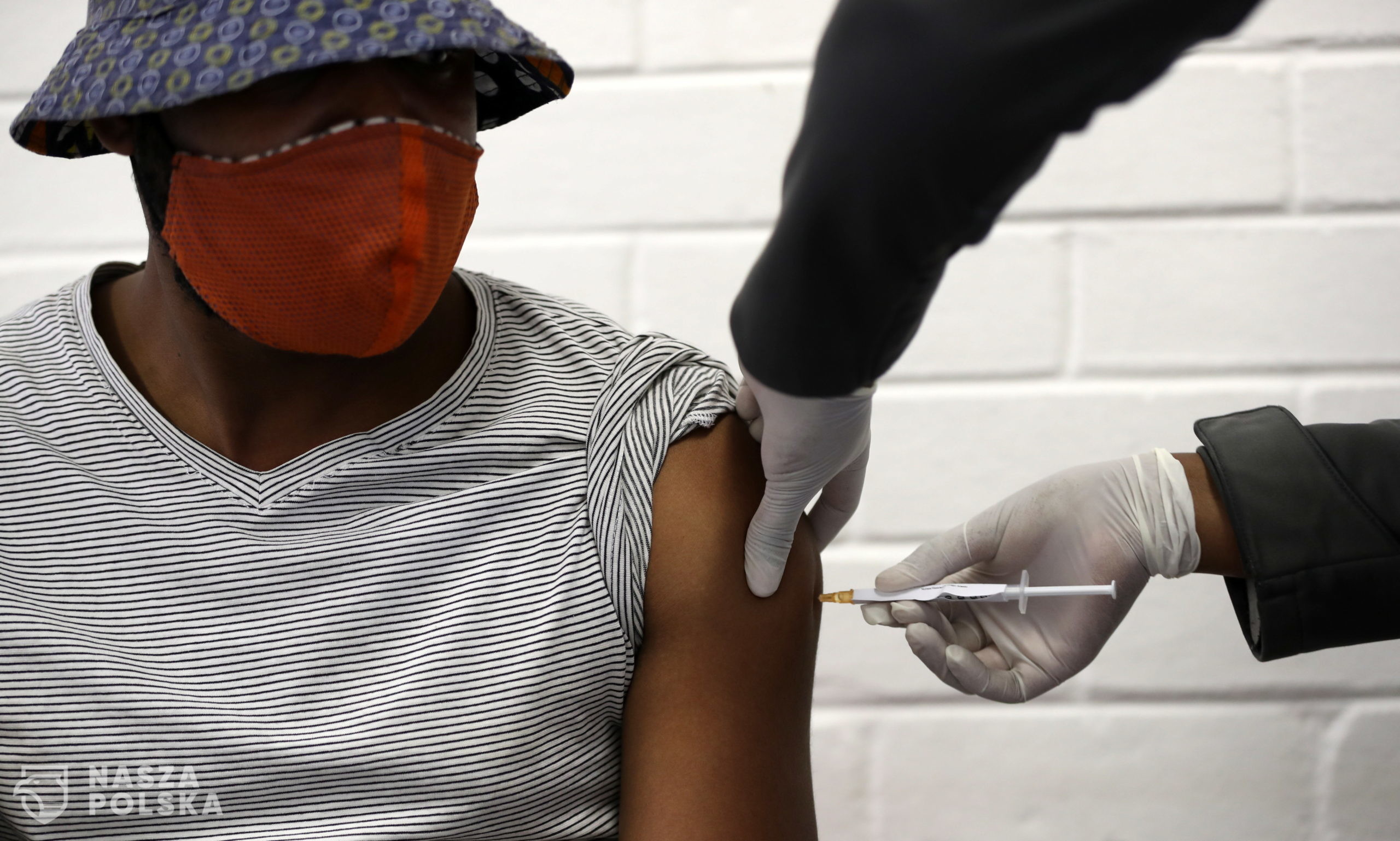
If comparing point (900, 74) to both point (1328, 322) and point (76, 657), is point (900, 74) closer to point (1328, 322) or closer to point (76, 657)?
point (76, 657)

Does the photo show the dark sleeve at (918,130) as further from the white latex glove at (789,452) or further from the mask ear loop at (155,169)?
the mask ear loop at (155,169)

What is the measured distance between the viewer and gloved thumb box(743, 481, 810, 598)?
0.95 m

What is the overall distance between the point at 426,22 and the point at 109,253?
3.55 feet

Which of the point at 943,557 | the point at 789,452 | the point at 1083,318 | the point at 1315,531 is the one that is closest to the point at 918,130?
the point at 789,452

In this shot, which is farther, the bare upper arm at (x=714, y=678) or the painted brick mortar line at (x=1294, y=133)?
the painted brick mortar line at (x=1294, y=133)

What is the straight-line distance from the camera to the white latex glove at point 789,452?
2.86 ft

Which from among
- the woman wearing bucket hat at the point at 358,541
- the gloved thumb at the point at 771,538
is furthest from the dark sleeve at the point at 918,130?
the woman wearing bucket hat at the point at 358,541

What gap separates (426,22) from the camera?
33.2 inches

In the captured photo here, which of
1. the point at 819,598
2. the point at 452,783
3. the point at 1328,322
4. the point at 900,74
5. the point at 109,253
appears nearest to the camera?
the point at 900,74

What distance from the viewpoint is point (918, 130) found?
26.5 inches

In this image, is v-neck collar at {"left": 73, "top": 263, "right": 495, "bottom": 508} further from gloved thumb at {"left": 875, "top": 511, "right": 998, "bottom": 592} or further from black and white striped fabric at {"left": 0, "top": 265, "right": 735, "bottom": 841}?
gloved thumb at {"left": 875, "top": 511, "right": 998, "bottom": 592}

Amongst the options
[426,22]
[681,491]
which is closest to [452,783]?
[681,491]

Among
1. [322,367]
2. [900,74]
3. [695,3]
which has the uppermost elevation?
[695,3]

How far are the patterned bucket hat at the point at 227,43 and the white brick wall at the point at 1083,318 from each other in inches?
27.0
